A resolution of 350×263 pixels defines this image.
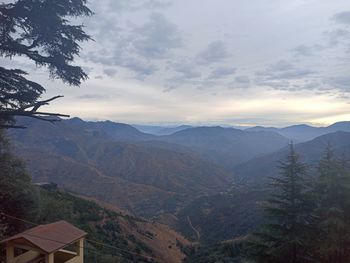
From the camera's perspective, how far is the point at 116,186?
108m

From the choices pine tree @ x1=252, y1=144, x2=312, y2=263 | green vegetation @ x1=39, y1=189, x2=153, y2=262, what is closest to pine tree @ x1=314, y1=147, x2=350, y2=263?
pine tree @ x1=252, y1=144, x2=312, y2=263

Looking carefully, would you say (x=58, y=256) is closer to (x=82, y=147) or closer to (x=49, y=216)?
(x=49, y=216)

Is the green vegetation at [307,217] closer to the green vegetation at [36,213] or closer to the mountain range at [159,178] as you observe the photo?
the green vegetation at [36,213]

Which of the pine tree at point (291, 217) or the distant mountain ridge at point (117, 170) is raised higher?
the pine tree at point (291, 217)

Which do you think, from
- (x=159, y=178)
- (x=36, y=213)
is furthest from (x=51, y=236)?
(x=159, y=178)

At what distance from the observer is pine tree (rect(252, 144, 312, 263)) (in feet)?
52.3

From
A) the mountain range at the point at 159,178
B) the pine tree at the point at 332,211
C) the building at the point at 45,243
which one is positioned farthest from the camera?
the mountain range at the point at 159,178

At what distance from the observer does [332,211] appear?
52.5ft

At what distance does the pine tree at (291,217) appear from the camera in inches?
628

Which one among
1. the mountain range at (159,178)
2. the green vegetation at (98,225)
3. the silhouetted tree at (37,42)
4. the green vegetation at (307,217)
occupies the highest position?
the silhouetted tree at (37,42)

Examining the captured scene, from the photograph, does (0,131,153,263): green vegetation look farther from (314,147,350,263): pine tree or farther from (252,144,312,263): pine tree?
(314,147,350,263): pine tree

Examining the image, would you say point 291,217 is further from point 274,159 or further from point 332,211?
point 274,159

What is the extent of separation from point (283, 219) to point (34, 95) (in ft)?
37.5

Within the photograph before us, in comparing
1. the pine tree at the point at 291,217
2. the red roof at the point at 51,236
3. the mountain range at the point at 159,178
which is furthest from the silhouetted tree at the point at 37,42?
the mountain range at the point at 159,178
